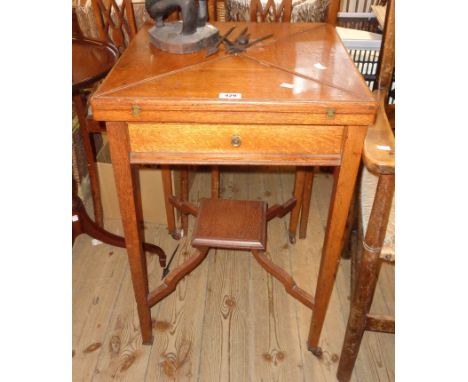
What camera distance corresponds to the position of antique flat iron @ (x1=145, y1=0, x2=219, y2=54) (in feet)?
3.55

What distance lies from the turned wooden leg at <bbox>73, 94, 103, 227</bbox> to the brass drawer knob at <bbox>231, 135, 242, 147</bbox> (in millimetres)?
720

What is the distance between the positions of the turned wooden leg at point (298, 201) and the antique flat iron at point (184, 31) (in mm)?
660

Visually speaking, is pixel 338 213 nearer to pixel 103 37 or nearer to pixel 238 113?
pixel 238 113

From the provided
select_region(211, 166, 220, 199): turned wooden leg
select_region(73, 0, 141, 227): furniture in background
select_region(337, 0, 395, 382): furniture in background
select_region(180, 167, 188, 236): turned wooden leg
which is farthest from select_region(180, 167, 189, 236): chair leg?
select_region(337, 0, 395, 382): furniture in background

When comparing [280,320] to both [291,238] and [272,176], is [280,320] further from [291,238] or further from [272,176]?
[272,176]

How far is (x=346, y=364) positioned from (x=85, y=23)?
59.2 inches

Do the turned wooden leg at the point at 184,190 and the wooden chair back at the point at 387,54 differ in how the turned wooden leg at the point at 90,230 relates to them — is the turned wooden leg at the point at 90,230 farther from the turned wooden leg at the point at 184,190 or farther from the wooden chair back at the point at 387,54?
the wooden chair back at the point at 387,54

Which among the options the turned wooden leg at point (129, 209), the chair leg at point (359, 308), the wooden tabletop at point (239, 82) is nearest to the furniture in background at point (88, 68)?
the wooden tabletop at point (239, 82)

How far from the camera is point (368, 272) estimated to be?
3.49 feet

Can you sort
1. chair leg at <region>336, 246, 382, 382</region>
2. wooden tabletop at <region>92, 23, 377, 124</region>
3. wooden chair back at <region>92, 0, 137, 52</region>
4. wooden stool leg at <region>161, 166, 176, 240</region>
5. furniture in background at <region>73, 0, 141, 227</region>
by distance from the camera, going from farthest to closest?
wooden stool leg at <region>161, 166, 176, 240</region> → wooden chair back at <region>92, 0, 137, 52</region> → furniture in background at <region>73, 0, 141, 227</region> → chair leg at <region>336, 246, 382, 382</region> → wooden tabletop at <region>92, 23, 377, 124</region>

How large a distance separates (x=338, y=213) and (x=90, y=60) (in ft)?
2.78

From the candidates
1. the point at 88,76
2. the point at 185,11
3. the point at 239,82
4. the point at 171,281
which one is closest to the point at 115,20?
the point at 88,76

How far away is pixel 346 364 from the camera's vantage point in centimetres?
127

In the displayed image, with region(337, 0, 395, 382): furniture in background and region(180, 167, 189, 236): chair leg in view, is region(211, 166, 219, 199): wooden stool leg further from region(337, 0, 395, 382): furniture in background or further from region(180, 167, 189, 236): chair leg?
region(337, 0, 395, 382): furniture in background
